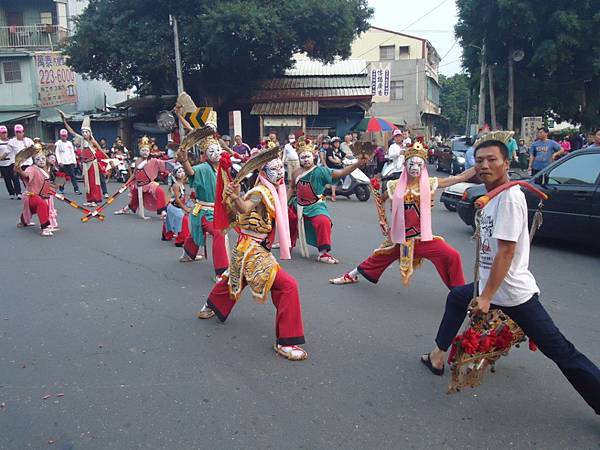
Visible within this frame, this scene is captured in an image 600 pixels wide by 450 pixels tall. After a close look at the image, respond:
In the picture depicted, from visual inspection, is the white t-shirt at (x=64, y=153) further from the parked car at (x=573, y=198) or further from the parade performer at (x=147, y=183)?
the parked car at (x=573, y=198)

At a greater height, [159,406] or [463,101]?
[463,101]

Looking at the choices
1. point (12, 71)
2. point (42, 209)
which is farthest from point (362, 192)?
point (12, 71)

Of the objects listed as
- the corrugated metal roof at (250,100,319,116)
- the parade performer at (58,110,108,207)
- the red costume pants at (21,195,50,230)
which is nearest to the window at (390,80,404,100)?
the corrugated metal roof at (250,100,319,116)

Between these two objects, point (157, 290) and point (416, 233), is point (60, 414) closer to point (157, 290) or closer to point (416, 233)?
point (157, 290)

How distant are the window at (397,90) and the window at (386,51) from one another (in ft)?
12.3

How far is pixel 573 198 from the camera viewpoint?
7.75 m

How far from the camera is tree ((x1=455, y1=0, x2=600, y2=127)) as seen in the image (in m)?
19.8

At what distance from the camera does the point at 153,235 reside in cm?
962

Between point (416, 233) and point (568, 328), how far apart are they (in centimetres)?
159

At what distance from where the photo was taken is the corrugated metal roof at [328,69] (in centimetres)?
2817

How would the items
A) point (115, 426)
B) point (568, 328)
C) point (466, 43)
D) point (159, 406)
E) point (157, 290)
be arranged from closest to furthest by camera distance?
point (115, 426), point (159, 406), point (568, 328), point (157, 290), point (466, 43)

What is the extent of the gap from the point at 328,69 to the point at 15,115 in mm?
16007

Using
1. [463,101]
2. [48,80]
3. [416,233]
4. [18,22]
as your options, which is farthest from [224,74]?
[463,101]

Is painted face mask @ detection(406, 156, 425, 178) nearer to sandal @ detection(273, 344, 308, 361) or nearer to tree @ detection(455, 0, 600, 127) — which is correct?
sandal @ detection(273, 344, 308, 361)
